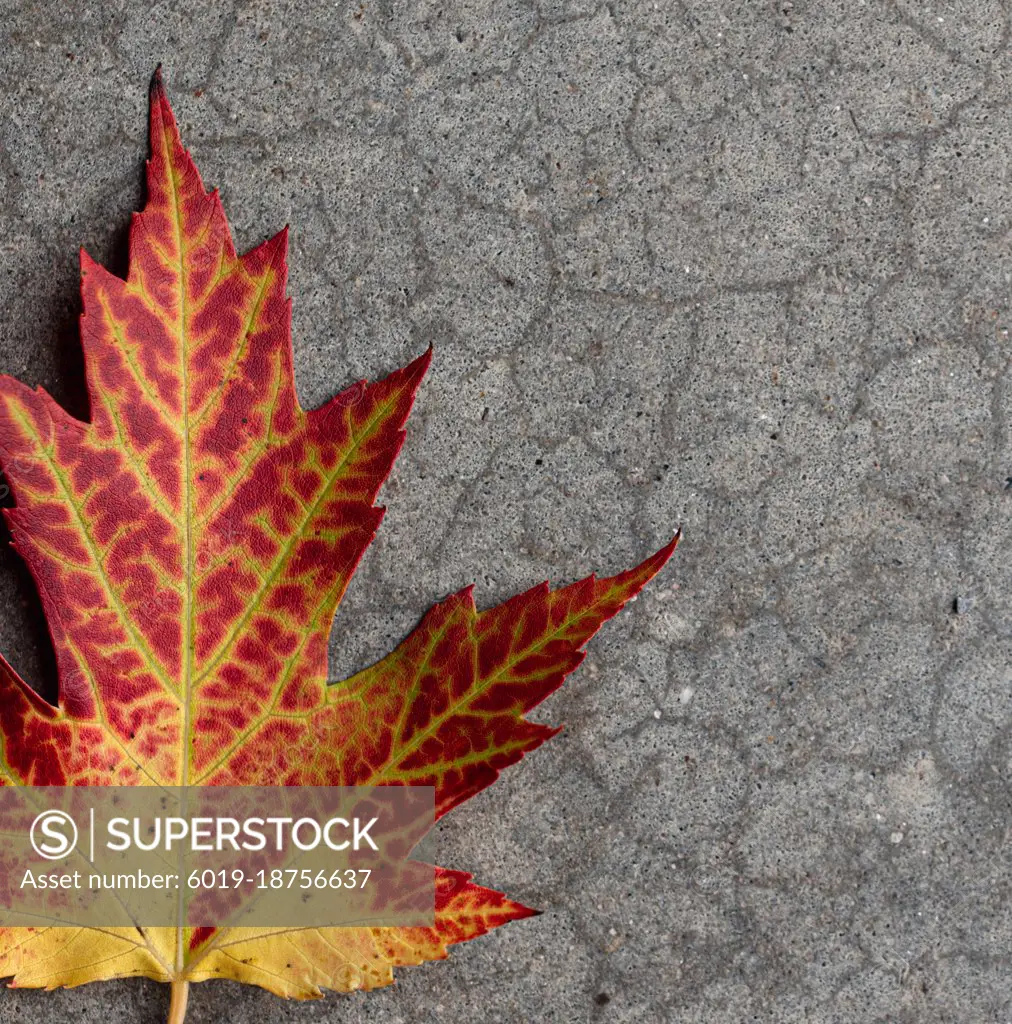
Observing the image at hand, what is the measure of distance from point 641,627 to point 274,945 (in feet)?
1.68

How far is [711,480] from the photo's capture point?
1.15 m

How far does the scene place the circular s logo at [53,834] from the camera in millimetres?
918

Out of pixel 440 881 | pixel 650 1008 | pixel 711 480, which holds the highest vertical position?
pixel 711 480

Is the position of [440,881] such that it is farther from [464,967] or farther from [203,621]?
[203,621]

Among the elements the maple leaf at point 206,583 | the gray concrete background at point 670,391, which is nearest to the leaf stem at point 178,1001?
the maple leaf at point 206,583

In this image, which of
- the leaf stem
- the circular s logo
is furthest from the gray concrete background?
the circular s logo

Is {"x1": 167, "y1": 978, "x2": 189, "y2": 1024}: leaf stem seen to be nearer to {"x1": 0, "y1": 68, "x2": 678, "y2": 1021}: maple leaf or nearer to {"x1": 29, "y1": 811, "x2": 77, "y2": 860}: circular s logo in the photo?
{"x1": 0, "y1": 68, "x2": 678, "y2": 1021}: maple leaf

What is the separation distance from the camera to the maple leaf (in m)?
0.91

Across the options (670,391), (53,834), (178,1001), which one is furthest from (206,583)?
(670,391)

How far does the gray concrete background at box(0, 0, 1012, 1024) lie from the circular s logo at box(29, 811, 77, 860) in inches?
11.9

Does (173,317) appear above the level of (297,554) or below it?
above

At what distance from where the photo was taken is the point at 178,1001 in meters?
0.95

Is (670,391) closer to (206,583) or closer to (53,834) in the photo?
(206,583)

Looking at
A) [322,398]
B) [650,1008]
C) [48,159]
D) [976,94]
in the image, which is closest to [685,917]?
[650,1008]
